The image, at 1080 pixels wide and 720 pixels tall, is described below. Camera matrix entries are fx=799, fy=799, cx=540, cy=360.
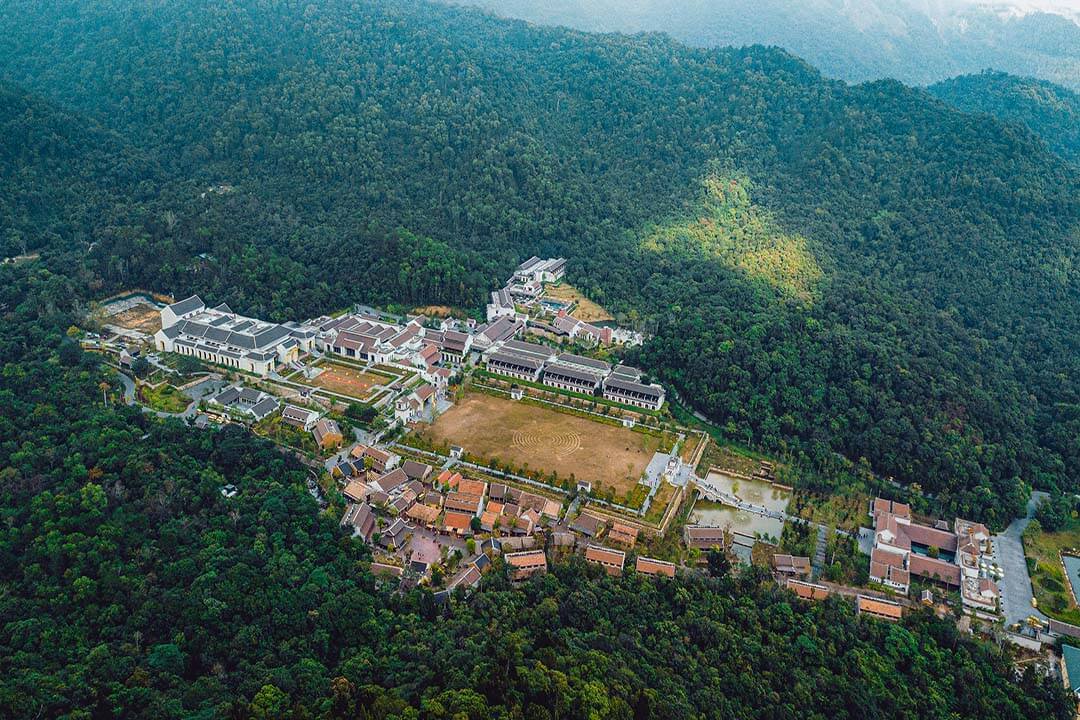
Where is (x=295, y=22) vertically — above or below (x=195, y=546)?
above

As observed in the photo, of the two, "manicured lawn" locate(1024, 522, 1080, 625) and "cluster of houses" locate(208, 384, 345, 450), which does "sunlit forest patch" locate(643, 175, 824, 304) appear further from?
"cluster of houses" locate(208, 384, 345, 450)

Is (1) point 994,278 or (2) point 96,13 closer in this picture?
(1) point 994,278

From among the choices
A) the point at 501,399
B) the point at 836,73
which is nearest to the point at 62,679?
the point at 501,399

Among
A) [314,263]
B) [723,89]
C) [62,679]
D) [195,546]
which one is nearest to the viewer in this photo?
[62,679]

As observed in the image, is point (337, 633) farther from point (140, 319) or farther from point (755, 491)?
point (140, 319)

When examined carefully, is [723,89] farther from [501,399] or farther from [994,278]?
[501,399]

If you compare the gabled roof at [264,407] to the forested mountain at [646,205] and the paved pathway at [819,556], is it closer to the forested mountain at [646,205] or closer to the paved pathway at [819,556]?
the forested mountain at [646,205]

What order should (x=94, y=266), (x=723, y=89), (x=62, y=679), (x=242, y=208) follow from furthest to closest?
(x=723, y=89)
(x=242, y=208)
(x=94, y=266)
(x=62, y=679)

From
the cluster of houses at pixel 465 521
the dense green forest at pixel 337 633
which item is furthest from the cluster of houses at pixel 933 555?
the cluster of houses at pixel 465 521
